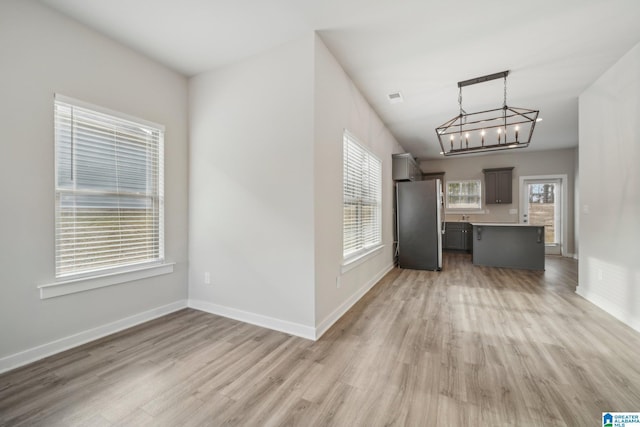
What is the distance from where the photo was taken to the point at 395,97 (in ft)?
12.8

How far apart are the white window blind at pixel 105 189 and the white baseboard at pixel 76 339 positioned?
548 mm

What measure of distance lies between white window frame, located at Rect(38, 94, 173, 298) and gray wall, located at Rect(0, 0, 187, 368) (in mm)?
63

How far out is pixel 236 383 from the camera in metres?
1.83

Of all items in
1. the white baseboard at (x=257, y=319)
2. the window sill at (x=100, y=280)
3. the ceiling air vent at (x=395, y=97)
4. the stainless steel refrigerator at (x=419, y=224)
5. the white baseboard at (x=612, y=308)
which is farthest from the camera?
the stainless steel refrigerator at (x=419, y=224)

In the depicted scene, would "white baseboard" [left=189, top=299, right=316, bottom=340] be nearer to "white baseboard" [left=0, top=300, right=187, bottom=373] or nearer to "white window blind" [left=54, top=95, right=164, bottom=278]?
"white baseboard" [left=0, top=300, right=187, bottom=373]

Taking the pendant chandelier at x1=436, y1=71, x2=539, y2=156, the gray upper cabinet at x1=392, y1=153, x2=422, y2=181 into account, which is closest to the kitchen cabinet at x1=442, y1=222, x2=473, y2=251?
the pendant chandelier at x1=436, y1=71, x2=539, y2=156

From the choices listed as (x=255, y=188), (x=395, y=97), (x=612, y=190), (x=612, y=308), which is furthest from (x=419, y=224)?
(x=255, y=188)

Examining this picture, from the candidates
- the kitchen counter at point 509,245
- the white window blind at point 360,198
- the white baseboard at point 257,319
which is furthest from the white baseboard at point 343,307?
the kitchen counter at point 509,245

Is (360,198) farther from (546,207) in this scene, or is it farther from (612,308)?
(546,207)

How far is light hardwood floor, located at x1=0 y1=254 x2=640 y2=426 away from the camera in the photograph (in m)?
1.54

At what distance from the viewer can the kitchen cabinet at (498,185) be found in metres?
7.46

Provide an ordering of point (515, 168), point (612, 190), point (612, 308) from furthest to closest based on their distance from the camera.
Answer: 1. point (515, 168)
2. point (612, 190)
3. point (612, 308)

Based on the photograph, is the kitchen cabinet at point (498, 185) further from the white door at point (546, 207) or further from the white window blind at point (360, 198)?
the white window blind at point (360, 198)

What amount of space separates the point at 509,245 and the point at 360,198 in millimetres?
3923
